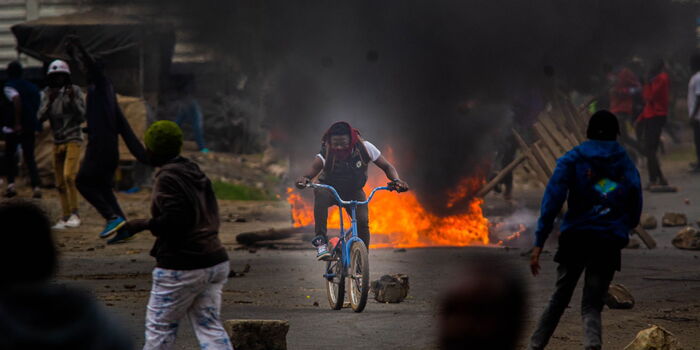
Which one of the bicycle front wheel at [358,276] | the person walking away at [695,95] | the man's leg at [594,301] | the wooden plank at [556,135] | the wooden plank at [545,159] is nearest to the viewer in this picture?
the man's leg at [594,301]

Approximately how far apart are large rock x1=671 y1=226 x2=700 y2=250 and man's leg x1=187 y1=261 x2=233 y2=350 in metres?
8.12

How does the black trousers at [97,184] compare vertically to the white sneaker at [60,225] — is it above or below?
above

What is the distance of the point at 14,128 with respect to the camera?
46.7ft

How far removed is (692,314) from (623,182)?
2.38 m

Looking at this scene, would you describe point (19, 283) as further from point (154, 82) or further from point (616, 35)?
point (154, 82)

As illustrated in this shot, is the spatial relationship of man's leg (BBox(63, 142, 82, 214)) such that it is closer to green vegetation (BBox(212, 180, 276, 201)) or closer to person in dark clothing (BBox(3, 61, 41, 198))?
person in dark clothing (BBox(3, 61, 41, 198))

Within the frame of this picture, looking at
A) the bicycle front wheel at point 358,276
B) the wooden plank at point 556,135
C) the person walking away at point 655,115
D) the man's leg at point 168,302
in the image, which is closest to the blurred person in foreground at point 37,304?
the man's leg at point 168,302

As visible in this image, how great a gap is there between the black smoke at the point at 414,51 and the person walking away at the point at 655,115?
83cm

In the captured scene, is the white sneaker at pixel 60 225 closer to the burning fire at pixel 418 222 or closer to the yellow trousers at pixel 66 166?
the yellow trousers at pixel 66 166

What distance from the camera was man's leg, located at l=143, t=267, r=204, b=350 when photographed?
4.42 metres

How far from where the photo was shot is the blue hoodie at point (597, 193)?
5.21 metres

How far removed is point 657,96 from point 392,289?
9691mm

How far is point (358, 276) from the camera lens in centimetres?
721

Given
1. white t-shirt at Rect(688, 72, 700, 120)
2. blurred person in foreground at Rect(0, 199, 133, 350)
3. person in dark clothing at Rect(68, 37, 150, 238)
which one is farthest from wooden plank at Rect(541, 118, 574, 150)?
blurred person in foreground at Rect(0, 199, 133, 350)
